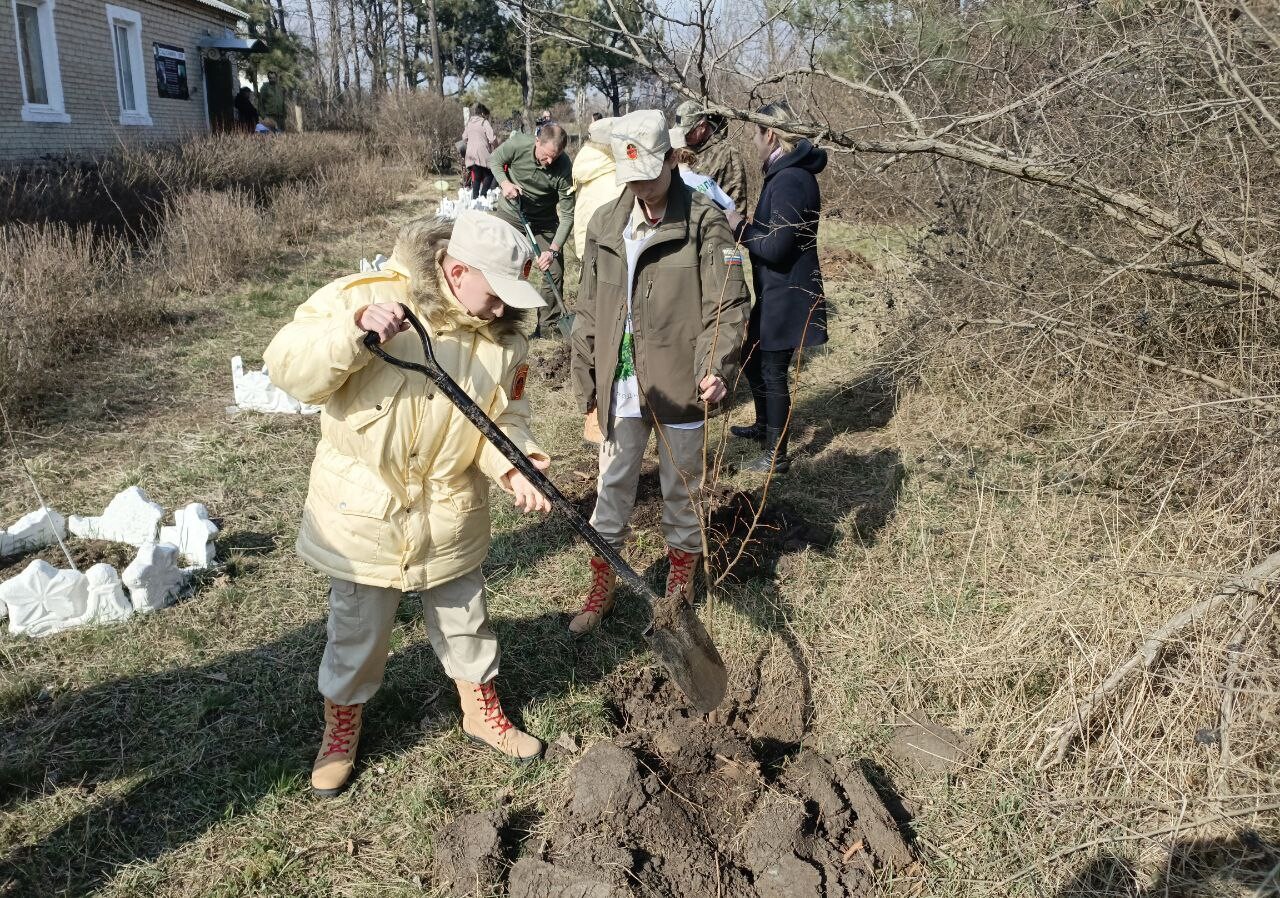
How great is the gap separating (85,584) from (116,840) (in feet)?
4.54

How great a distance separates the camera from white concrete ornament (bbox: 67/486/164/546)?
4039mm

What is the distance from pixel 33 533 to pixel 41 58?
15.2m

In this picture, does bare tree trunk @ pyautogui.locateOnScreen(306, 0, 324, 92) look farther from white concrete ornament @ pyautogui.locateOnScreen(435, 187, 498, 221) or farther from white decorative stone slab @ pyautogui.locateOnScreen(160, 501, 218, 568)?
white decorative stone slab @ pyautogui.locateOnScreen(160, 501, 218, 568)

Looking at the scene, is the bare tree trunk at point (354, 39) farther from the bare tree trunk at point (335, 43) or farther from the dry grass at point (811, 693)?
the dry grass at point (811, 693)

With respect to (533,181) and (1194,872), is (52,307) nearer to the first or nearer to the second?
(533,181)

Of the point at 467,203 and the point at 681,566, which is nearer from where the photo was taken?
the point at 681,566

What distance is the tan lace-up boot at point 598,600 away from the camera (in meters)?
3.51

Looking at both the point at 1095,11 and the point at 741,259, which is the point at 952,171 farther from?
the point at 741,259

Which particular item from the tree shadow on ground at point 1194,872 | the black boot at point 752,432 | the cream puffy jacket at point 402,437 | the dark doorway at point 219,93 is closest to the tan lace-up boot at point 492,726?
the cream puffy jacket at point 402,437

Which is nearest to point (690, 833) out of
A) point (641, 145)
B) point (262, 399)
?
point (641, 145)

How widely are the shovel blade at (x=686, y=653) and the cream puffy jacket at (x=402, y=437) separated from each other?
23.9 inches

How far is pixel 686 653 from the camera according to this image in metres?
2.58

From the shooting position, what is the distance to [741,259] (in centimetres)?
311

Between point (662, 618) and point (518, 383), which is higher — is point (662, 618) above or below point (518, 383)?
below
